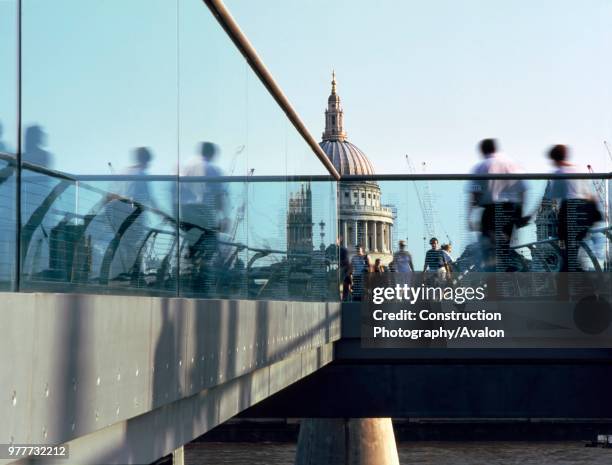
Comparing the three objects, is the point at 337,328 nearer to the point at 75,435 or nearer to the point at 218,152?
the point at 218,152

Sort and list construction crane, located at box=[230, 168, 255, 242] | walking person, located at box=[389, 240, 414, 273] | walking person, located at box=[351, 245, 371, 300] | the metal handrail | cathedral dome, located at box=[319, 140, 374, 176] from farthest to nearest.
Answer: cathedral dome, located at box=[319, 140, 374, 176], walking person, located at box=[389, 240, 414, 273], walking person, located at box=[351, 245, 371, 300], construction crane, located at box=[230, 168, 255, 242], the metal handrail

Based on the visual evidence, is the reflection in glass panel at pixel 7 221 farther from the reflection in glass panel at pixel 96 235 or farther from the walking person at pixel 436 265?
the walking person at pixel 436 265

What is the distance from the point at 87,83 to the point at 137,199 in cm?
66

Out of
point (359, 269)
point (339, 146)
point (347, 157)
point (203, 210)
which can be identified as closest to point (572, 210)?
point (359, 269)

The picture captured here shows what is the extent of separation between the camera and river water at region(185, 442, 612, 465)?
60062mm

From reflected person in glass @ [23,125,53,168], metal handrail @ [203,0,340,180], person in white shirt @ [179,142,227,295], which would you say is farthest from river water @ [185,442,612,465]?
reflected person in glass @ [23,125,53,168]

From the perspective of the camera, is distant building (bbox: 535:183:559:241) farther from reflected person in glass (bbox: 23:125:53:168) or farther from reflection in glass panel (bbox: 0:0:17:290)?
reflection in glass panel (bbox: 0:0:17:290)

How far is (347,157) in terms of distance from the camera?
10950 centimetres

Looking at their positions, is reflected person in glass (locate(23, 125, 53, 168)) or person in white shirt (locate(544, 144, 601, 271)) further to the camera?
person in white shirt (locate(544, 144, 601, 271))

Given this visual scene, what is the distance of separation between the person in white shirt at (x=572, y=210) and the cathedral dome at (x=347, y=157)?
88559 mm

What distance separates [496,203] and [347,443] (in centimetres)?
847

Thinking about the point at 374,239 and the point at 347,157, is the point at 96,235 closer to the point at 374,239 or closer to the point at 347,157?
the point at 374,239

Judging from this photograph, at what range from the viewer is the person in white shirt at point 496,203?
13.8 metres

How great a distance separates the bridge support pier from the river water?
1490 inches
